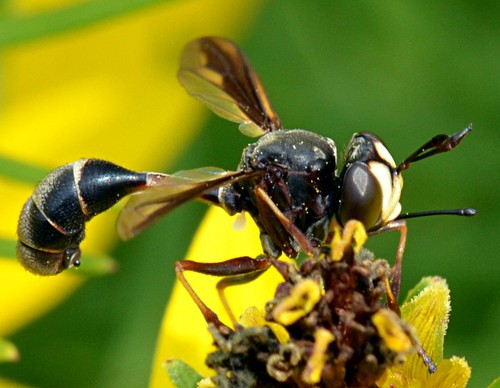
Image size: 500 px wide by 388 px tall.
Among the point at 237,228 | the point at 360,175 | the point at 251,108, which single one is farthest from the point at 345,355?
the point at 251,108

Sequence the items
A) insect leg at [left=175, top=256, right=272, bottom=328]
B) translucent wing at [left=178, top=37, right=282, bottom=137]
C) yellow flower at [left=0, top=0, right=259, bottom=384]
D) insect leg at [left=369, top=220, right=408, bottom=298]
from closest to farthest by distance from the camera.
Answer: insect leg at [left=369, top=220, right=408, bottom=298], insect leg at [left=175, top=256, right=272, bottom=328], translucent wing at [left=178, top=37, right=282, bottom=137], yellow flower at [left=0, top=0, right=259, bottom=384]

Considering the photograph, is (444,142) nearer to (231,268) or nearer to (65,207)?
(231,268)

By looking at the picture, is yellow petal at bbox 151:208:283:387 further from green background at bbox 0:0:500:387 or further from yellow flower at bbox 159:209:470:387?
green background at bbox 0:0:500:387

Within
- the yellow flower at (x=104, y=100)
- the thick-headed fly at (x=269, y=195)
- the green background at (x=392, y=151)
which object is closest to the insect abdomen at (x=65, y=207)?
the thick-headed fly at (x=269, y=195)

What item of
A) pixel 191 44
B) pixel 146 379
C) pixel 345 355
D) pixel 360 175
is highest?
pixel 191 44

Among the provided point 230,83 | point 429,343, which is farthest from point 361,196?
point 230,83

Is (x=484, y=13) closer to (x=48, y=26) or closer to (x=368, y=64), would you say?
(x=368, y=64)

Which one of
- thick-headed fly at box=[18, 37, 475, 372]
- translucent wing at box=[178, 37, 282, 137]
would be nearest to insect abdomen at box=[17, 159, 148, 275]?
thick-headed fly at box=[18, 37, 475, 372]
